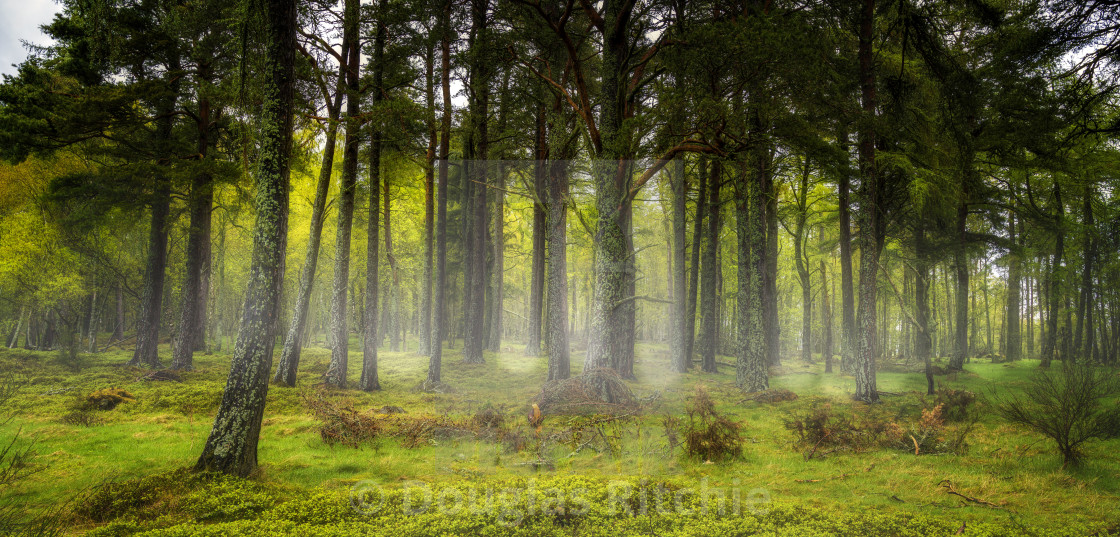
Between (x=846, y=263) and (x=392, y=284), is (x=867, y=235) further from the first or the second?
(x=392, y=284)

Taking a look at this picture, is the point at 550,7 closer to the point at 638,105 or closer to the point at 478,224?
the point at 638,105

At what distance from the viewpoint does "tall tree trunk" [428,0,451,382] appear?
1306cm

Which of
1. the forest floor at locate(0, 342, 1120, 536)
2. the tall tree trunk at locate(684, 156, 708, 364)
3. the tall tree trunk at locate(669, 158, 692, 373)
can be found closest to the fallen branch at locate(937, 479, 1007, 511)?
the forest floor at locate(0, 342, 1120, 536)

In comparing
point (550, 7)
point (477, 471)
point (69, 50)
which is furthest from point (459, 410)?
point (69, 50)

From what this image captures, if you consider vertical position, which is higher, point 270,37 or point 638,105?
point 638,105

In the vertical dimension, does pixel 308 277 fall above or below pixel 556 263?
below

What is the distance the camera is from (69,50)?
489 inches

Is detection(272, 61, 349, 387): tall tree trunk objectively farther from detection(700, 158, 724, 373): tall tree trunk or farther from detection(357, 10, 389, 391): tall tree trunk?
detection(700, 158, 724, 373): tall tree trunk

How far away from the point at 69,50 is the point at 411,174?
371 inches

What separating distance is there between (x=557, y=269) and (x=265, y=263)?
345 inches

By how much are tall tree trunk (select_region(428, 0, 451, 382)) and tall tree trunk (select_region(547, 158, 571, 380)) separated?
323cm

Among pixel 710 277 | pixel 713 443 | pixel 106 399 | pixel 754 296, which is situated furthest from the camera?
pixel 710 277

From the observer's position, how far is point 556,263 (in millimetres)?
13883

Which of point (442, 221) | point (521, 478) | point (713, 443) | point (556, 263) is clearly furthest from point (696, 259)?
point (521, 478)
